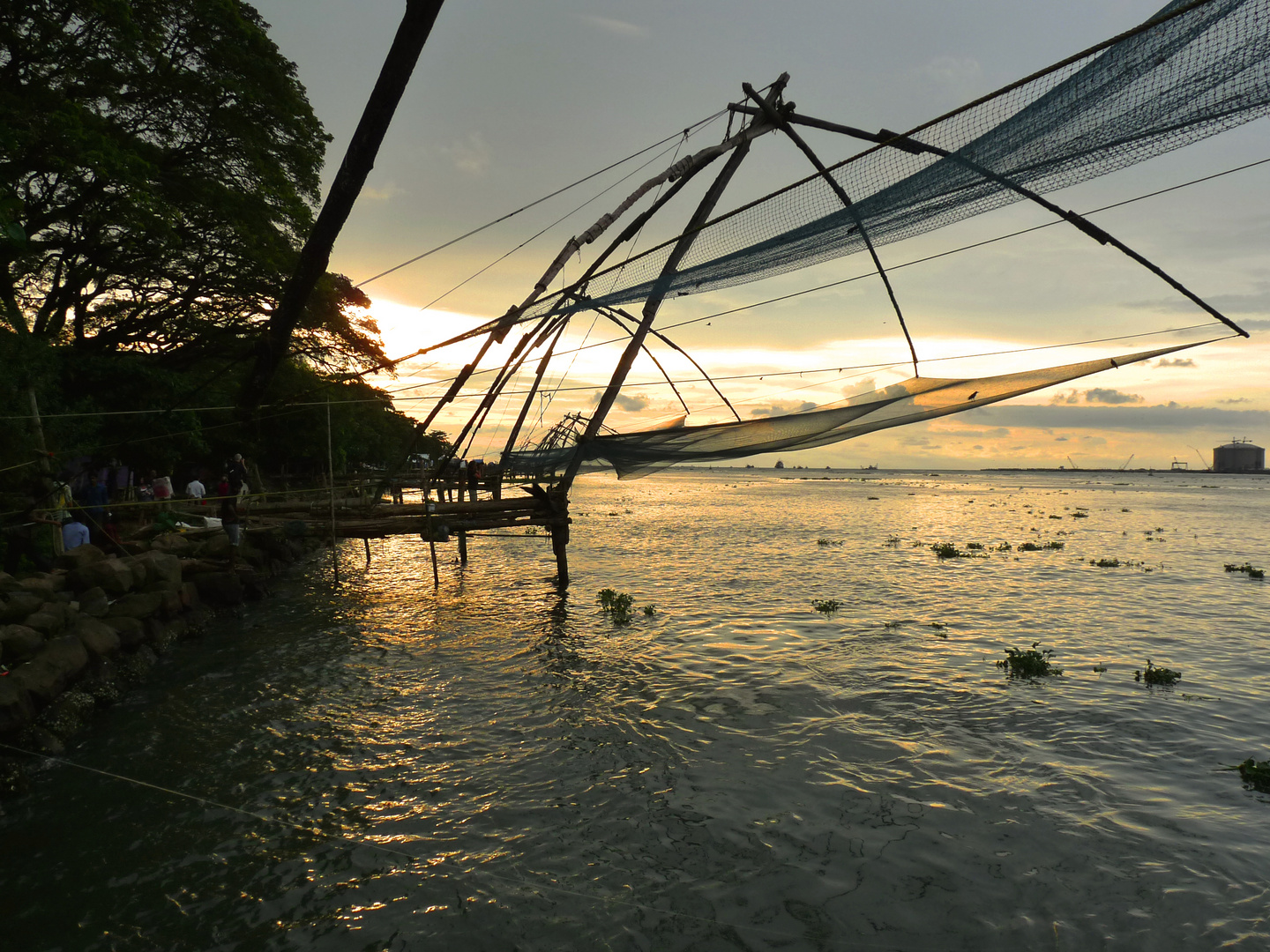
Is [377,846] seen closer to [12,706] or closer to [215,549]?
[12,706]

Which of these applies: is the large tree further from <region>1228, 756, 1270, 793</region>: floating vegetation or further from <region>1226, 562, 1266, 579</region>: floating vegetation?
<region>1226, 562, 1266, 579</region>: floating vegetation

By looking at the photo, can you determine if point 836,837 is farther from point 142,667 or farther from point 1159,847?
point 142,667

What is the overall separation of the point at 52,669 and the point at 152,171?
1063 centimetres

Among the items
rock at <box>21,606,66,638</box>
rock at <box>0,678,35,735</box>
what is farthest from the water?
rock at <box>21,606,66,638</box>

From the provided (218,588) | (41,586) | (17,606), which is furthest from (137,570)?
(17,606)

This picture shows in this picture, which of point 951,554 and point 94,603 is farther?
point 951,554

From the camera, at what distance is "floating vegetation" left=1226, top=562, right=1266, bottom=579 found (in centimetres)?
1778

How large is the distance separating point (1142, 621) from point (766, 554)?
11.8 m

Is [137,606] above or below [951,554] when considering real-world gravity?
above

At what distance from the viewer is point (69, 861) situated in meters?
5.39

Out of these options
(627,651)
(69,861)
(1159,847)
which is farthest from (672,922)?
(627,651)

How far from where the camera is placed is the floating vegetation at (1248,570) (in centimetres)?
1778

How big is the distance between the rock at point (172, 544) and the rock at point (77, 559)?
7.63 feet

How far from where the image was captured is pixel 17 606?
893 cm
